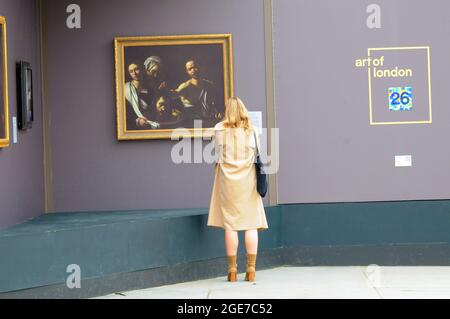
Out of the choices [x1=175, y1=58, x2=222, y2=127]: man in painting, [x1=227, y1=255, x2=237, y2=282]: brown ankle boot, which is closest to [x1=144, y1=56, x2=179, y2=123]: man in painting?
[x1=175, y1=58, x2=222, y2=127]: man in painting

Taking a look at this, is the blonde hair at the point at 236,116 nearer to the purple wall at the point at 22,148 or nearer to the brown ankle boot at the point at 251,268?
the brown ankle boot at the point at 251,268

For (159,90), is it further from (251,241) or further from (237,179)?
(251,241)

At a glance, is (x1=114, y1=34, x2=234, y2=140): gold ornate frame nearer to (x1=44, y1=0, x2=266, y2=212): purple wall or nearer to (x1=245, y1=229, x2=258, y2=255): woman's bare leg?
(x1=44, y1=0, x2=266, y2=212): purple wall

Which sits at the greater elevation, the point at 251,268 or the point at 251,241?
the point at 251,241

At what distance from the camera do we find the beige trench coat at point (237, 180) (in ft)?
31.7

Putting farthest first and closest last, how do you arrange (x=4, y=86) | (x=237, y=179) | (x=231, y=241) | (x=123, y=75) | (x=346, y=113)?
(x=346, y=113) → (x=123, y=75) → (x=231, y=241) → (x=237, y=179) → (x=4, y=86)

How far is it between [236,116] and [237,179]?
62cm

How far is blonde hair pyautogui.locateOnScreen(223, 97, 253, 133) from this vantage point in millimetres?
9688

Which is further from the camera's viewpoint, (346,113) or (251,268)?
(346,113)

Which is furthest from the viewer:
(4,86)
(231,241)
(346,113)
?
(346,113)

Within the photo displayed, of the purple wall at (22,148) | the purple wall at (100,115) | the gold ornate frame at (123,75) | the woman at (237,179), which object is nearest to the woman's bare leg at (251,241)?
the woman at (237,179)

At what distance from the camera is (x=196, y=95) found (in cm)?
1087

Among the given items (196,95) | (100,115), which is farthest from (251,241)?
(100,115)

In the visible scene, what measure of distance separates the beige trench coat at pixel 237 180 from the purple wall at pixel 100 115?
1.26 m
